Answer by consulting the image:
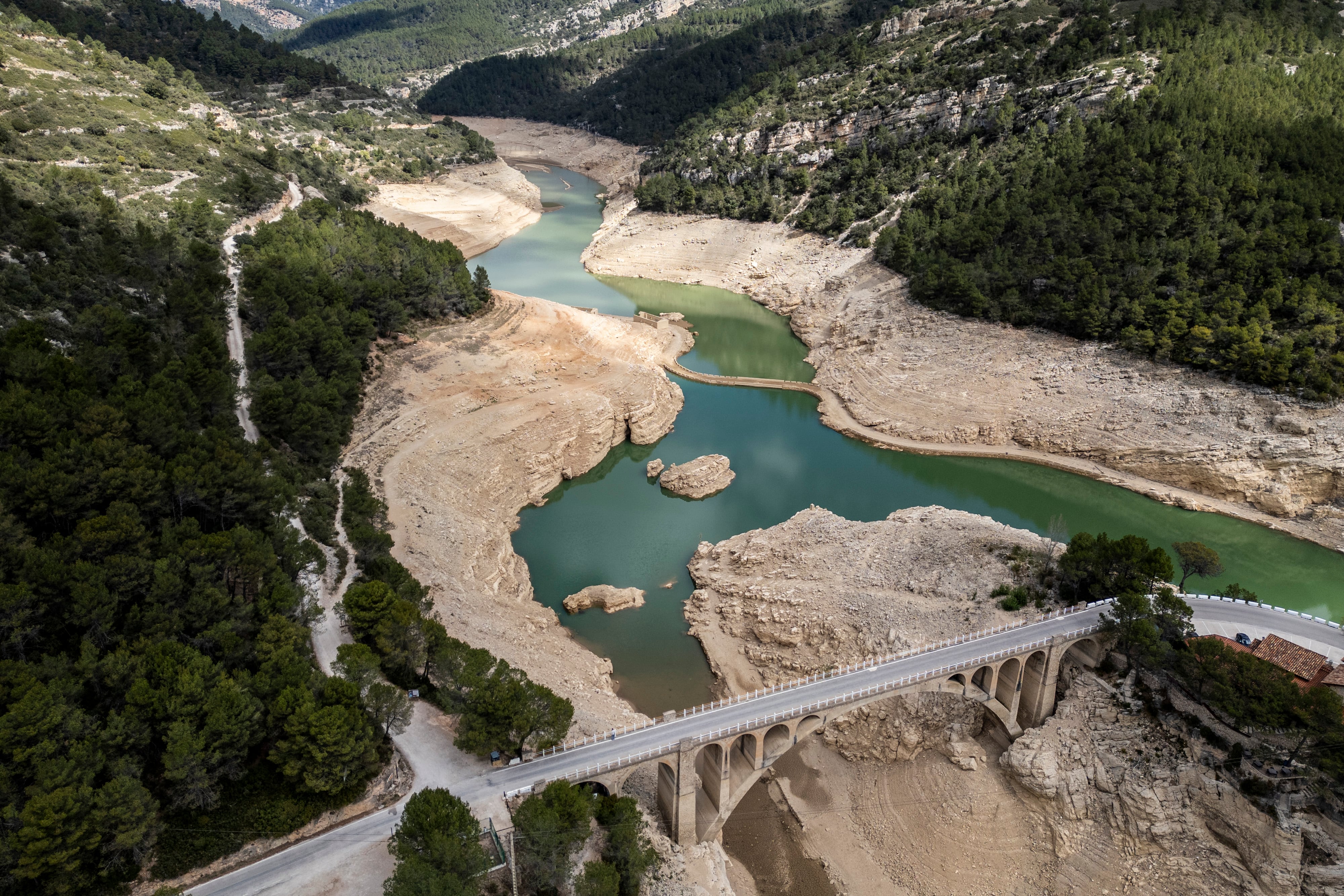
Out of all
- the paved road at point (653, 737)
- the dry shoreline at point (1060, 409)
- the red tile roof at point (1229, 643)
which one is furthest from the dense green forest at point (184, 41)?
the red tile roof at point (1229, 643)

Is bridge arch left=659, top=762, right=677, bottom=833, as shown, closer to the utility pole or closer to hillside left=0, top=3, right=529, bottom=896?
the utility pole

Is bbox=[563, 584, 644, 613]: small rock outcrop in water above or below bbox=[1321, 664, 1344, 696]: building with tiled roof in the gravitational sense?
below

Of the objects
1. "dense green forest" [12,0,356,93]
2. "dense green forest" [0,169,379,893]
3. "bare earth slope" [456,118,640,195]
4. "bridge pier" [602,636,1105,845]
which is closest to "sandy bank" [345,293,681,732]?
"bridge pier" [602,636,1105,845]

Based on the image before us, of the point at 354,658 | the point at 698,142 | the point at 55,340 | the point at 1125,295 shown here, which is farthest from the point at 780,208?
the point at 354,658

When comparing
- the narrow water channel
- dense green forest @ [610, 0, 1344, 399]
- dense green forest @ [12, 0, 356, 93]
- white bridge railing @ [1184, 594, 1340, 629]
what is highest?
dense green forest @ [12, 0, 356, 93]

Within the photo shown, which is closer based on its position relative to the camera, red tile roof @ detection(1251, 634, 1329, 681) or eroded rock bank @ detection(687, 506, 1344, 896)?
eroded rock bank @ detection(687, 506, 1344, 896)

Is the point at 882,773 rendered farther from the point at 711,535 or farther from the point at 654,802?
the point at 711,535

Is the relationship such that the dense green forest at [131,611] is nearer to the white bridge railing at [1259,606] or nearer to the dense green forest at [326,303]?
the dense green forest at [326,303]
